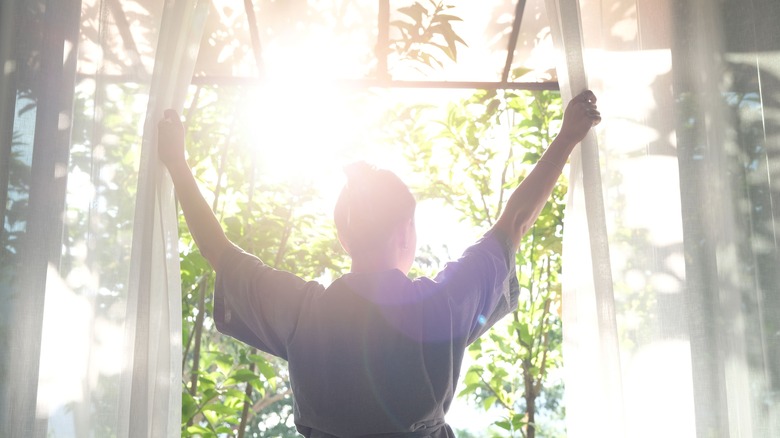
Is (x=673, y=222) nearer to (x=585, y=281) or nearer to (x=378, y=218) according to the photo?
(x=585, y=281)

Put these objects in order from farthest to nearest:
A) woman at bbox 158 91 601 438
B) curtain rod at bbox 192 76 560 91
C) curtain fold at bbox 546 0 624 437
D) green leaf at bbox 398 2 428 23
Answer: curtain rod at bbox 192 76 560 91 < green leaf at bbox 398 2 428 23 < curtain fold at bbox 546 0 624 437 < woman at bbox 158 91 601 438

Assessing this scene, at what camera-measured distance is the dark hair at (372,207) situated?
58.2 inches

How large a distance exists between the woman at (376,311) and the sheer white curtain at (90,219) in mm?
200

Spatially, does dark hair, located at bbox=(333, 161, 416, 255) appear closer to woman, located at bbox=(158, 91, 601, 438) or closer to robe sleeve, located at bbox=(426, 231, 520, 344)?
woman, located at bbox=(158, 91, 601, 438)

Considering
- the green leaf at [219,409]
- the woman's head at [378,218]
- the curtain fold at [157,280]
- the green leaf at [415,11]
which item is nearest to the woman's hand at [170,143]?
the curtain fold at [157,280]

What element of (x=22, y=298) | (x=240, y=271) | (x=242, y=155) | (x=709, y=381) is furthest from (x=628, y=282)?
(x=242, y=155)

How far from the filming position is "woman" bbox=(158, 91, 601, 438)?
4.42ft

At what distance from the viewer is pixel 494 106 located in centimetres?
259

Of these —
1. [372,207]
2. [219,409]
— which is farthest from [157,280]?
[219,409]

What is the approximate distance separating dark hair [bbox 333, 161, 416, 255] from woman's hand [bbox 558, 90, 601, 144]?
400 millimetres

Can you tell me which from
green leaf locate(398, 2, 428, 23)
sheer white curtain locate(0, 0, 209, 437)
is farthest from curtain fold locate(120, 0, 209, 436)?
green leaf locate(398, 2, 428, 23)

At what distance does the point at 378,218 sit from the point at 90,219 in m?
0.66

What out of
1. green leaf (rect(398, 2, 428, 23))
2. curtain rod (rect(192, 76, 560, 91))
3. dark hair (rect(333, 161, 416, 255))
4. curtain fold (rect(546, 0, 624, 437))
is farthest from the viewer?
curtain rod (rect(192, 76, 560, 91))

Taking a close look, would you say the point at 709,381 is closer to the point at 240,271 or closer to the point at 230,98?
the point at 240,271
